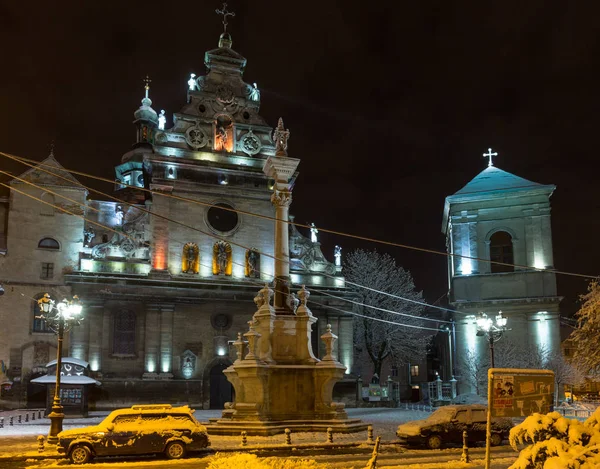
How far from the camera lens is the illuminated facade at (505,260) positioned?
4631cm

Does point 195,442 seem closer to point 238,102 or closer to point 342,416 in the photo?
point 342,416

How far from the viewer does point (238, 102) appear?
48406 millimetres

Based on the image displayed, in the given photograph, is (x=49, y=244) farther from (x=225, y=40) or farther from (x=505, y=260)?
(x=505, y=260)

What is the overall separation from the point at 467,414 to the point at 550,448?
13639 mm

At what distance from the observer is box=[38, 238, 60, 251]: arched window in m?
43.8

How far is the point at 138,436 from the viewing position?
721 inches

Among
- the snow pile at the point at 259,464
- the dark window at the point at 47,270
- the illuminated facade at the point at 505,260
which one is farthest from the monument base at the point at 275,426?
the illuminated facade at the point at 505,260

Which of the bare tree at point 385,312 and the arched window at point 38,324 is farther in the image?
the bare tree at point 385,312

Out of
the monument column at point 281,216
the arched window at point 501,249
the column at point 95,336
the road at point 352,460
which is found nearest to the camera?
the road at point 352,460

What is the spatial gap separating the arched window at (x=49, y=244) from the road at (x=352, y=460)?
28221 mm

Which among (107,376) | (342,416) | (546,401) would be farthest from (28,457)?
(107,376)

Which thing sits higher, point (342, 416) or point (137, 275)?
point (137, 275)

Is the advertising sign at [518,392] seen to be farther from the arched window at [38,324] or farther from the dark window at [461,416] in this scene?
the arched window at [38,324]

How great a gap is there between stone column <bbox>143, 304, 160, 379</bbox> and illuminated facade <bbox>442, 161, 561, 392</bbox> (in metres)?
20.9
